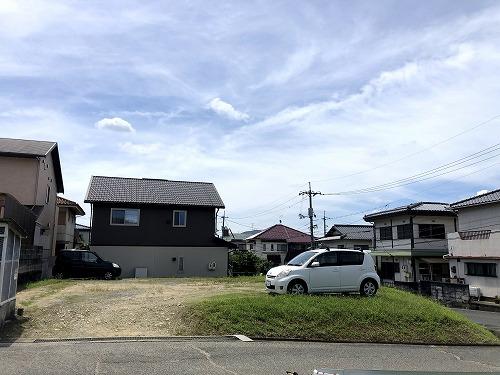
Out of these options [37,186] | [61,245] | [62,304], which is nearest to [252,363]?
[62,304]

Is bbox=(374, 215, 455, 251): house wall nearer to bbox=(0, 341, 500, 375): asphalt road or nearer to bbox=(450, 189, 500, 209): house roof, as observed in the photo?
bbox=(450, 189, 500, 209): house roof

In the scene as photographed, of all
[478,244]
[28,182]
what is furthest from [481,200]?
[28,182]

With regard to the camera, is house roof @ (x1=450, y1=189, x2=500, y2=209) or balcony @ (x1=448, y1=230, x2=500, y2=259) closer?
balcony @ (x1=448, y1=230, x2=500, y2=259)

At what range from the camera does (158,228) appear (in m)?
29.6

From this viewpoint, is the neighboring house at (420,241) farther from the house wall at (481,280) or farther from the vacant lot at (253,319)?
the vacant lot at (253,319)

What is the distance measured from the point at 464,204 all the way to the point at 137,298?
2659 cm

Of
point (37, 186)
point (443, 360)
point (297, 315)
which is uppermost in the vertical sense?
point (37, 186)

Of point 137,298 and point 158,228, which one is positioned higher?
point 158,228

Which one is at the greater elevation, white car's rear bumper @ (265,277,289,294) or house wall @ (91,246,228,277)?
house wall @ (91,246,228,277)

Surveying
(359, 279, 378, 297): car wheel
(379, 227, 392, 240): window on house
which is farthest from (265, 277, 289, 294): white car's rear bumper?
(379, 227, 392, 240): window on house

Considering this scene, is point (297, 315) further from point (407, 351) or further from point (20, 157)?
point (20, 157)

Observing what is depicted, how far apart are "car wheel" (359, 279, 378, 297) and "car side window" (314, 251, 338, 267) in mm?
1148

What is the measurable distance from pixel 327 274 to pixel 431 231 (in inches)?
1087

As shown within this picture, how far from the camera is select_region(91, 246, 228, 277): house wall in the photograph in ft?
93.5
